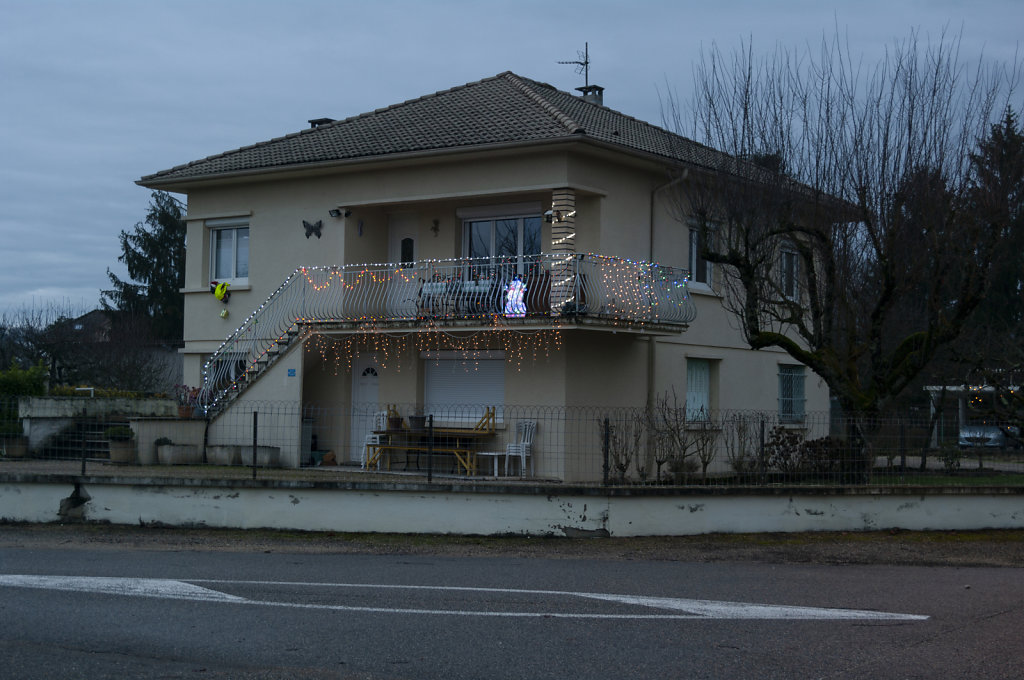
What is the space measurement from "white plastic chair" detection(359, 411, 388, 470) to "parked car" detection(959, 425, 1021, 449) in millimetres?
9768

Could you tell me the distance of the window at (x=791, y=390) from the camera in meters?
25.3

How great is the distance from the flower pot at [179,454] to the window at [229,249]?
16.9ft

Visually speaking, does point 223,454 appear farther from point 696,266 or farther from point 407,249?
point 696,266

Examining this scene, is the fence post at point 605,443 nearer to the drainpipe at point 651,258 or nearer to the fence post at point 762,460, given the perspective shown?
the fence post at point 762,460

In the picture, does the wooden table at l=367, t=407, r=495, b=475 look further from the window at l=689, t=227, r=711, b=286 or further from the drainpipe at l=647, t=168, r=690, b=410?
the window at l=689, t=227, r=711, b=286

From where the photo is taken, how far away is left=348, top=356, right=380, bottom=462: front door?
2125 cm

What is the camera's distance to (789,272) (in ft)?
66.4

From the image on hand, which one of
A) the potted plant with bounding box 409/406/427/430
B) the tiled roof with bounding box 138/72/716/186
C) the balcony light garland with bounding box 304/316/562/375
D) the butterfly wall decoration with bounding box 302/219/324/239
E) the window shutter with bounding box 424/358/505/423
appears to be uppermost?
the tiled roof with bounding box 138/72/716/186

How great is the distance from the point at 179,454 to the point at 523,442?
20.5 feet

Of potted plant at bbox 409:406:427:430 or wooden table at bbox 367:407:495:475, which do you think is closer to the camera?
wooden table at bbox 367:407:495:475

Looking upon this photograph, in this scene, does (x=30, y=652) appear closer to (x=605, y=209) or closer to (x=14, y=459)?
(x=14, y=459)

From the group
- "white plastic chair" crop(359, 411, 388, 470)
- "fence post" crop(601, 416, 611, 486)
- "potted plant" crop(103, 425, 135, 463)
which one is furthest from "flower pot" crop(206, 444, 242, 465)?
"fence post" crop(601, 416, 611, 486)

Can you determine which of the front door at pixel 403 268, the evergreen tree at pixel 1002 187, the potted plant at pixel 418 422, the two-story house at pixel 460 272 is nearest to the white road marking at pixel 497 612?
the two-story house at pixel 460 272

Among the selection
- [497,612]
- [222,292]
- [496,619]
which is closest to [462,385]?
[222,292]
